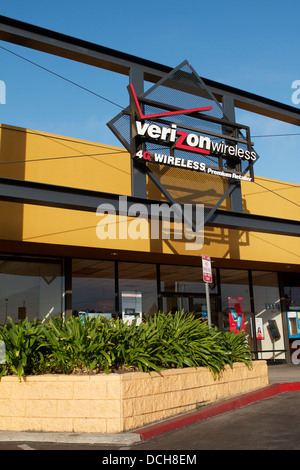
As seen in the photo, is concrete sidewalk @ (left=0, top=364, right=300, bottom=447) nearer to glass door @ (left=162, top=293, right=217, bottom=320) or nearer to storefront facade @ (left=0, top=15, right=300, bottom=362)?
storefront facade @ (left=0, top=15, right=300, bottom=362)

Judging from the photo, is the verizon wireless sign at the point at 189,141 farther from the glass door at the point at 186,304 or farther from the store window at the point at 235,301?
the glass door at the point at 186,304

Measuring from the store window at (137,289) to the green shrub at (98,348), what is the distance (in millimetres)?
5679

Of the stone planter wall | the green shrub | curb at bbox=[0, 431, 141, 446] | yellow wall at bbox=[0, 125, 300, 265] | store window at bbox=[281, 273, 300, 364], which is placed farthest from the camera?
store window at bbox=[281, 273, 300, 364]

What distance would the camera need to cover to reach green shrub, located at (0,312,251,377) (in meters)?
7.49

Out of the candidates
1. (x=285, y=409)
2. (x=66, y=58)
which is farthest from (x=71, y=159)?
(x=285, y=409)

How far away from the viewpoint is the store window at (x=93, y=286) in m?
13.8

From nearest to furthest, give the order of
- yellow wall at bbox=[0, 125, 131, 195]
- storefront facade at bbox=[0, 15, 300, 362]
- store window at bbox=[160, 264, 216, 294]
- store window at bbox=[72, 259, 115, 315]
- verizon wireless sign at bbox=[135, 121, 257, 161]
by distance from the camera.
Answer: storefront facade at bbox=[0, 15, 300, 362] → yellow wall at bbox=[0, 125, 131, 195] → verizon wireless sign at bbox=[135, 121, 257, 161] → store window at bbox=[72, 259, 115, 315] → store window at bbox=[160, 264, 216, 294]

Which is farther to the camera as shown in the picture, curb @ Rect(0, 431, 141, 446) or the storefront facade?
the storefront facade

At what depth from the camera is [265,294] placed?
17.9 metres

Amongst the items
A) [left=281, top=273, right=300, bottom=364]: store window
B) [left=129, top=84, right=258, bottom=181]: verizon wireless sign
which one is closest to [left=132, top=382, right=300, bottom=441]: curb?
[left=129, top=84, right=258, bottom=181]: verizon wireless sign

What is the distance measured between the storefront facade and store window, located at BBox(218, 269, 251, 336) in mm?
156

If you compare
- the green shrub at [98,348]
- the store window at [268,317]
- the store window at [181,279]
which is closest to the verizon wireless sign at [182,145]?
the store window at [181,279]

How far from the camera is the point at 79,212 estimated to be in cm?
1166

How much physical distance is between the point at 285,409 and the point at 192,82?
9715 millimetres
